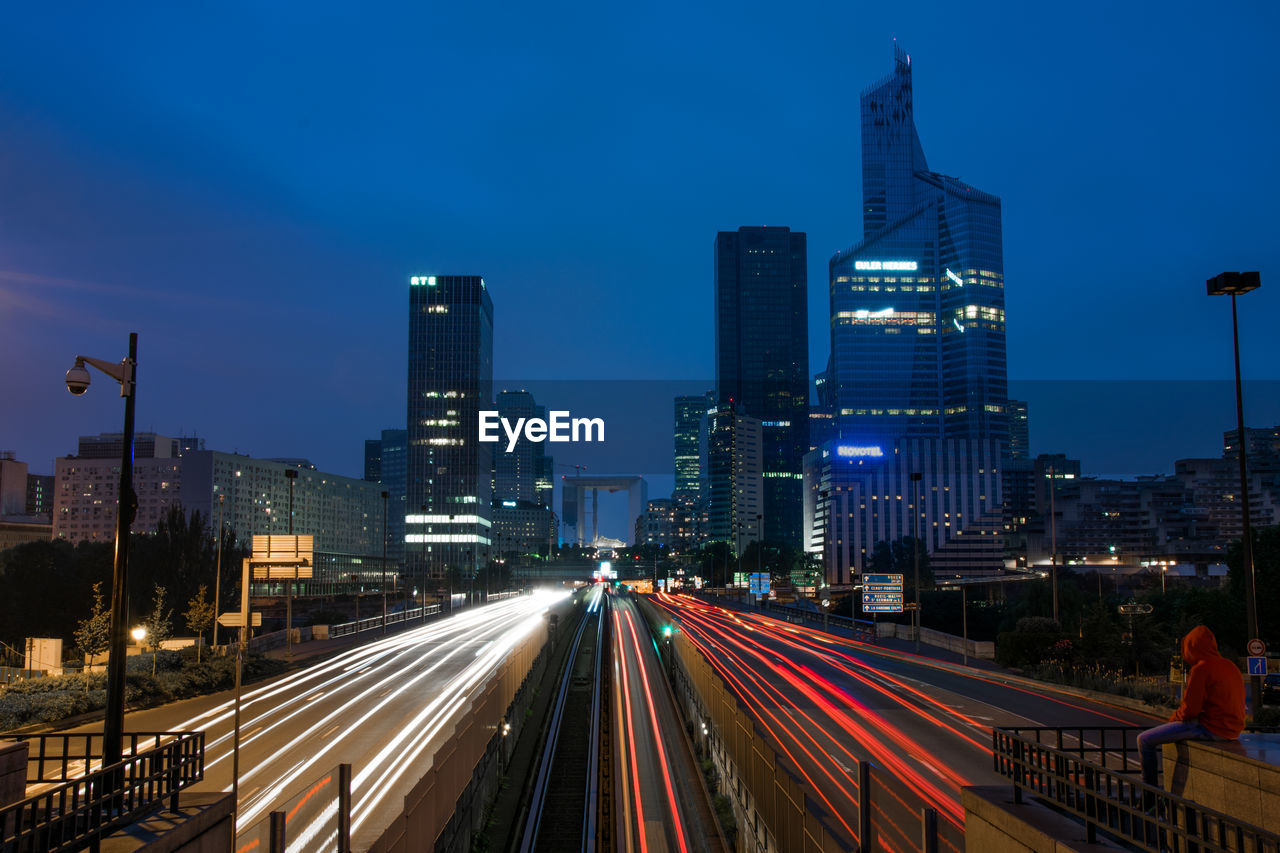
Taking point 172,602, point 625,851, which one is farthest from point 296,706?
point 172,602

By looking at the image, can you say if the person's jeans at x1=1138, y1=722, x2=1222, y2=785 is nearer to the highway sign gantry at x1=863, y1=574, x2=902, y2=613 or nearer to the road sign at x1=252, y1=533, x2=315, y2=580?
the road sign at x1=252, y1=533, x2=315, y2=580

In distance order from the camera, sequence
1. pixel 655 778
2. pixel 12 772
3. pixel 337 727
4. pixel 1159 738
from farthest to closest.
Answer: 1. pixel 337 727
2. pixel 655 778
3. pixel 12 772
4. pixel 1159 738

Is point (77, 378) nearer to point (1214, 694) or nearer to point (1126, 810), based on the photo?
point (1126, 810)

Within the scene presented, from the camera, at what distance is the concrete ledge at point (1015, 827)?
769cm

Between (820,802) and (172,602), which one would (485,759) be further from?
(172,602)

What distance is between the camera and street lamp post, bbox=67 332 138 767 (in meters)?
12.7

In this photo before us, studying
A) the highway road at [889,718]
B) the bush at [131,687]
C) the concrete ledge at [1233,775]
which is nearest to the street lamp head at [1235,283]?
the highway road at [889,718]

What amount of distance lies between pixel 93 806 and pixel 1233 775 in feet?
35.3

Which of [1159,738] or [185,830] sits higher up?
[1159,738]

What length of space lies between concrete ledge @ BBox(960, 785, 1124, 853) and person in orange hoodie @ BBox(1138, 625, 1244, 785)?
102 centimetres

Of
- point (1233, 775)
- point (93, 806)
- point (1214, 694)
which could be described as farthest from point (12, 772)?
point (1214, 694)

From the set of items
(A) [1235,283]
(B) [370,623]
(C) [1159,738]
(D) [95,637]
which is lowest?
(B) [370,623]

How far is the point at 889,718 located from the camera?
96.8 feet

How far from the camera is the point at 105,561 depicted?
83.4m
